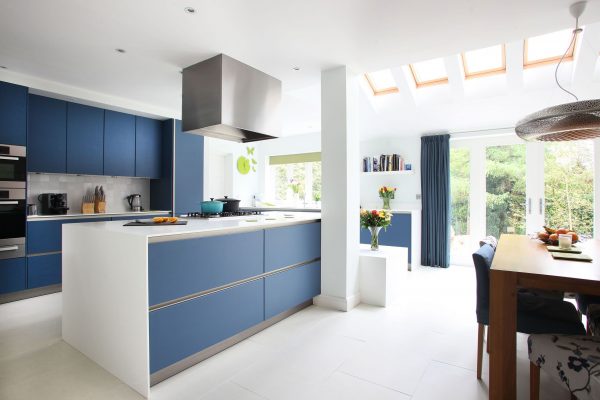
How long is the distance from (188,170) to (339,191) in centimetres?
285

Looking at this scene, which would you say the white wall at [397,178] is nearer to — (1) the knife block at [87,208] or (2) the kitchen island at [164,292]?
(2) the kitchen island at [164,292]

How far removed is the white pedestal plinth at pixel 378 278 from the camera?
10.5 ft

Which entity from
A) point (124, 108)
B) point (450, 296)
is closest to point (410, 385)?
point (450, 296)

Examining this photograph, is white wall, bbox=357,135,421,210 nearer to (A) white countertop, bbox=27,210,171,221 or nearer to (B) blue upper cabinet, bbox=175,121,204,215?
(B) blue upper cabinet, bbox=175,121,204,215

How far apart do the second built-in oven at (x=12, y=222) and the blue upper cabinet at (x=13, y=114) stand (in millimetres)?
551

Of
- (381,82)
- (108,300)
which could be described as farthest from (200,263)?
(381,82)

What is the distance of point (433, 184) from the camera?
16.8 ft

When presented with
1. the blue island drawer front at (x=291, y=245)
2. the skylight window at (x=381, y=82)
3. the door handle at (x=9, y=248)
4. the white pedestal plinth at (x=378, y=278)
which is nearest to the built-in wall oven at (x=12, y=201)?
the door handle at (x=9, y=248)

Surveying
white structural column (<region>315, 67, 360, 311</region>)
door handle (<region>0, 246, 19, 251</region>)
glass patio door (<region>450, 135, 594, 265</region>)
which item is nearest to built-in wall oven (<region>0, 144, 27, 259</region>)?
door handle (<region>0, 246, 19, 251</region>)

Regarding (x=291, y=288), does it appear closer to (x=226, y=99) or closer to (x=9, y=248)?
(x=226, y=99)

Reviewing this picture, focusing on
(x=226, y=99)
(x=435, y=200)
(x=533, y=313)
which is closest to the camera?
(x=533, y=313)

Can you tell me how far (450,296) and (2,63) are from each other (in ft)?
17.1

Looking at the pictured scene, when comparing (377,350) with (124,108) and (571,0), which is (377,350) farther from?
(124,108)

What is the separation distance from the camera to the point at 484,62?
3873 millimetres
